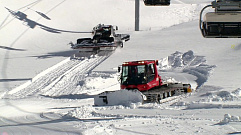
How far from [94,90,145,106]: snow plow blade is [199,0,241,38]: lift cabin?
7613 mm

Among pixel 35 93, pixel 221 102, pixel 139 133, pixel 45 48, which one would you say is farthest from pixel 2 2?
pixel 139 133

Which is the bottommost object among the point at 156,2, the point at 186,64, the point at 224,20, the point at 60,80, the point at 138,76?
the point at 60,80

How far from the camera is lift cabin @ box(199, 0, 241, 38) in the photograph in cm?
539

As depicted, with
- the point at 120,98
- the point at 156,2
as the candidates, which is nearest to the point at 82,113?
the point at 120,98

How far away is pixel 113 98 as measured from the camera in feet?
44.6

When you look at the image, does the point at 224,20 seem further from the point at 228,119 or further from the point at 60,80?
the point at 60,80

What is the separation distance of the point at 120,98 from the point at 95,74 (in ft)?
19.9

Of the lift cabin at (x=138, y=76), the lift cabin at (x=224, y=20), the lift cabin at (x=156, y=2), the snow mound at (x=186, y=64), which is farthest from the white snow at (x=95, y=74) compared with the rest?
the lift cabin at (x=224, y=20)

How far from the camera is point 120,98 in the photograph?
1345 cm

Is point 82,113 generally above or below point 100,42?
below

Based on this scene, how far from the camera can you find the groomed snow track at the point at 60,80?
16.8 meters

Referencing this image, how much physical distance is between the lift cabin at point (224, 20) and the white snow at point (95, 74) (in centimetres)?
295

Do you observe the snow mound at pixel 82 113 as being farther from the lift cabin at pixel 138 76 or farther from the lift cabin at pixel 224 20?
the lift cabin at pixel 224 20

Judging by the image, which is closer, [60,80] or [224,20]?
[224,20]
